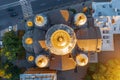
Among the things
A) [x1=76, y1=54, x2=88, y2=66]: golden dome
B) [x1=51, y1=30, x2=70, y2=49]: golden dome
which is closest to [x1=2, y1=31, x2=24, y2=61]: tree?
[x1=76, y1=54, x2=88, y2=66]: golden dome

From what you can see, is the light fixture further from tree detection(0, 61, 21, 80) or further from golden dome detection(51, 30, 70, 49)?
tree detection(0, 61, 21, 80)

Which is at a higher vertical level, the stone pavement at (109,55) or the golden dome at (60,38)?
the golden dome at (60,38)

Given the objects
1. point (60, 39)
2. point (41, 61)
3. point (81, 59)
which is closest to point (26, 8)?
point (41, 61)

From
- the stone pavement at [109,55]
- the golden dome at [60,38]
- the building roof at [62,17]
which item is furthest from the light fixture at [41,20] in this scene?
the stone pavement at [109,55]

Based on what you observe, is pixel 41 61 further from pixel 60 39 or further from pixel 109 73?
pixel 109 73

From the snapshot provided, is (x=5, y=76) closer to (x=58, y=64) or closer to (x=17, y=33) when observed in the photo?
(x=17, y=33)

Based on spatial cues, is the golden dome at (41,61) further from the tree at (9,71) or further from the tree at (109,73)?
the tree at (9,71)

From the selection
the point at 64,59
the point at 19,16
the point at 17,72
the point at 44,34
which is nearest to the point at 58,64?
the point at 64,59

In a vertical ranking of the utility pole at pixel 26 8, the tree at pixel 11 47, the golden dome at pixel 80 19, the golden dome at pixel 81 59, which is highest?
the utility pole at pixel 26 8
